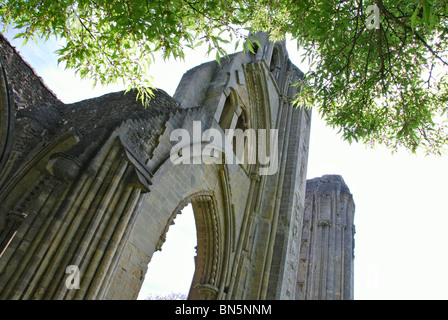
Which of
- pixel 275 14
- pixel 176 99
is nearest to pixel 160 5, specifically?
pixel 275 14

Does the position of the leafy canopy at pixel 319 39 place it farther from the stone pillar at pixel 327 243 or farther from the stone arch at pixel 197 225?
the stone pillar at pixel 327 243

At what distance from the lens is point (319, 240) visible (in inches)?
948

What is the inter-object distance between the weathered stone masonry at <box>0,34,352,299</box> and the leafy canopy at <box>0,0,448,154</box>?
143 centimetres

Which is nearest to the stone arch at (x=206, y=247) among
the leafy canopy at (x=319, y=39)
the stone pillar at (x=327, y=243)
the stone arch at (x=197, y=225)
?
the stone arch at (x=197, y=225)

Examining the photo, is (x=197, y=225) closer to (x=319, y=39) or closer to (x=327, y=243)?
(x=319, y=39)

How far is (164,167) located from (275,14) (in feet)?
10.6

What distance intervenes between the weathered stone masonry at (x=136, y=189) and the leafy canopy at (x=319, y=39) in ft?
4.68

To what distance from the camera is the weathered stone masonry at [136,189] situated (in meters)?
4.12

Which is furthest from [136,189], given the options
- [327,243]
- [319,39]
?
[327,243]

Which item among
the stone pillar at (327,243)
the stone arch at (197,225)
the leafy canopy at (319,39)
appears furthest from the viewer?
the stone pillar at (327,243)

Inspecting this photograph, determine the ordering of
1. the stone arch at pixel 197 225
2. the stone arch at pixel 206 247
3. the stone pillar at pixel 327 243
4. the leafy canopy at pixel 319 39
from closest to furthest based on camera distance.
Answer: the leafy canopy at pixel 319 39 < the stone arch at pixel 197 225 < the stone arch at pixel 206 247 < the stone pillar at pixel 327 243

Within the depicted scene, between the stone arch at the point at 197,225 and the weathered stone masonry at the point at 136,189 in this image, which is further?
the stone arch at the point at 197,225

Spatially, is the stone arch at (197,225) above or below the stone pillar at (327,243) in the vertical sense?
below
